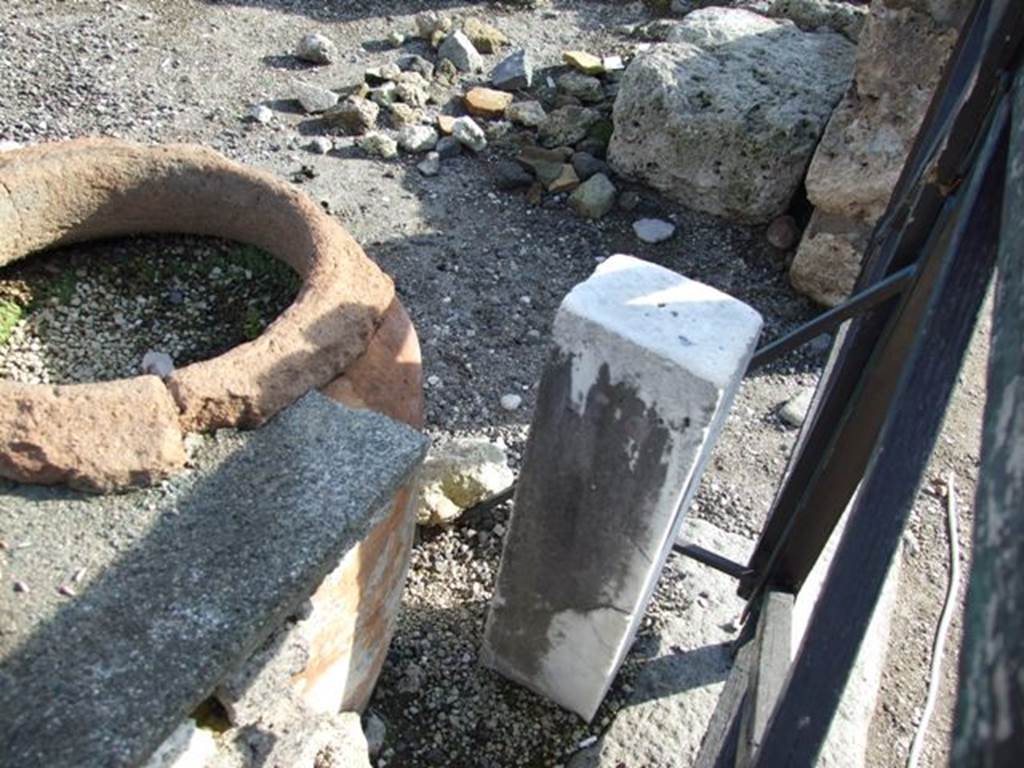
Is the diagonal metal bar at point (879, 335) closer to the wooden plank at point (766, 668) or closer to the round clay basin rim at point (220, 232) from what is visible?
the wooden plank at point (766, 668)

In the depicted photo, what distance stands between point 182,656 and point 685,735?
146cm

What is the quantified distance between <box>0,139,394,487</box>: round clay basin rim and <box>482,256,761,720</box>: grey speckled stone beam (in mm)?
452

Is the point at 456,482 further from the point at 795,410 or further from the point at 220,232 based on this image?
the point at 795,410

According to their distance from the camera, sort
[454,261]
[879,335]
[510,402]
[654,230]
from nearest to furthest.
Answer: [879,335]
[510,402]
[454,261]
[654,230]

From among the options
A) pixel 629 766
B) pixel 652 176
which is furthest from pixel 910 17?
pixel 629 766

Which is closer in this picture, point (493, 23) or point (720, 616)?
point (720, 616)

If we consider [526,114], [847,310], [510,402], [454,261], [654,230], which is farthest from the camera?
[526,114]

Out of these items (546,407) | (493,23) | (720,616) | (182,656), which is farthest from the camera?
(493,23)

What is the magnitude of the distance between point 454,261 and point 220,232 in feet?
5.82

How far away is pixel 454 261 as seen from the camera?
3.99 m

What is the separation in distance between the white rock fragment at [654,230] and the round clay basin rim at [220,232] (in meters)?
2.25

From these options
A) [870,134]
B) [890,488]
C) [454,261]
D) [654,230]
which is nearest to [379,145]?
[454,261]

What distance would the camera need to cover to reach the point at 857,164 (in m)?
3.62

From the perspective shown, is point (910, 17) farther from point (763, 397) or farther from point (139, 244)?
point (139, 244)
